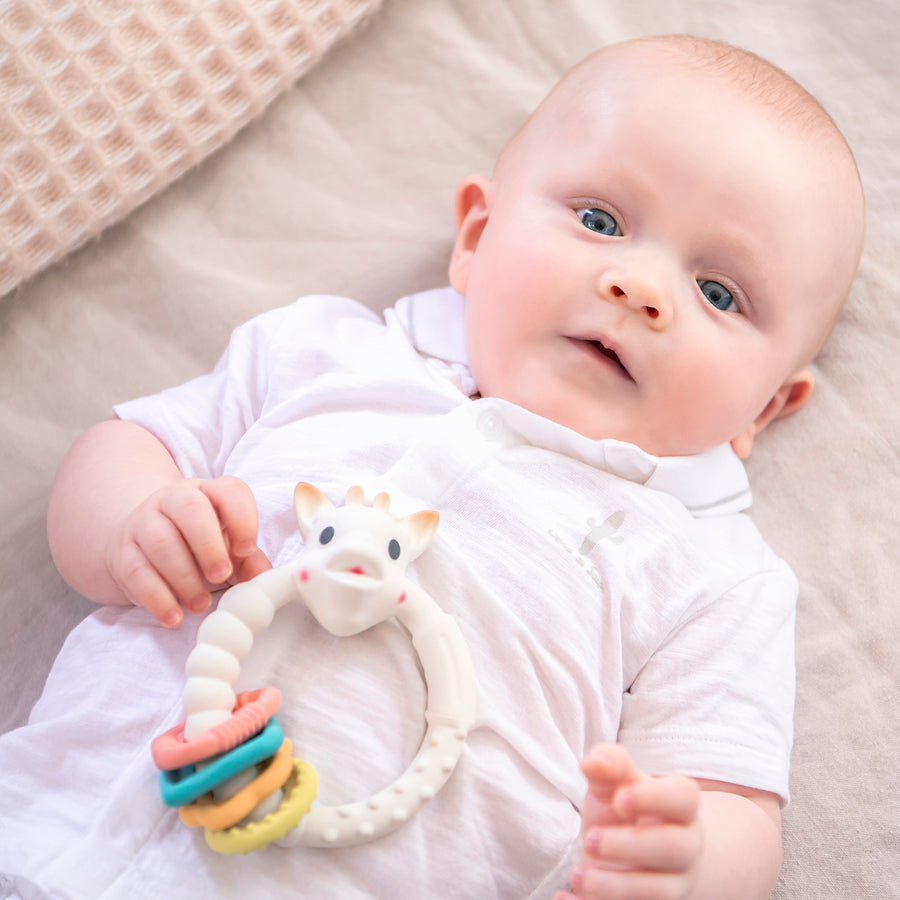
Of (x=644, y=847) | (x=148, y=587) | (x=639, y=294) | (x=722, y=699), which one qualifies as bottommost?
(x=722, y=699)

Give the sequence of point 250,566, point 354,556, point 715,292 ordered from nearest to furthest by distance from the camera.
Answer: point 354,556 → point 250,566 → point 715,292

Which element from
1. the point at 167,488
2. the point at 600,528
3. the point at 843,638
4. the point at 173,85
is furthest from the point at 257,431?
the point at 843,638

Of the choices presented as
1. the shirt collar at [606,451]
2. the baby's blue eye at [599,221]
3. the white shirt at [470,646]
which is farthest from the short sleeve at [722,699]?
the baby's blue eye at [599,221]

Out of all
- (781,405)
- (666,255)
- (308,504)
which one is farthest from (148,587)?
(781,405)

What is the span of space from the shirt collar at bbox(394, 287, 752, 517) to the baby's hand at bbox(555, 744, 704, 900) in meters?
0.39

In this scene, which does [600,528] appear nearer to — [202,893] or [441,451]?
[441,451]

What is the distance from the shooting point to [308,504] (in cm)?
97

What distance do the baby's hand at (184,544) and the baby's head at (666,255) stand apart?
13.9 inches

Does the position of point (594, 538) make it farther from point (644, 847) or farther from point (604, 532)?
point (644, 847)

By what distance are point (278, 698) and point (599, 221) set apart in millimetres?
646

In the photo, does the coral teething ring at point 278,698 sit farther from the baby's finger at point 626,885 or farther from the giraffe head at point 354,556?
the baby's finger at point 626,885

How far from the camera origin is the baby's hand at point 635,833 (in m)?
0.77

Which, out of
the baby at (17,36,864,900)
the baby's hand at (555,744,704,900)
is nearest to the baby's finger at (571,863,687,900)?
the baby's hand at (555,744,704,900)

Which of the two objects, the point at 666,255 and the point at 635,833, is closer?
the point at 635,833
